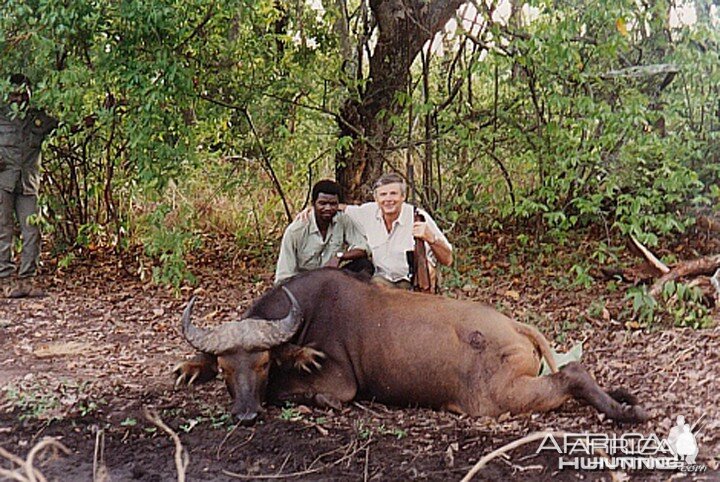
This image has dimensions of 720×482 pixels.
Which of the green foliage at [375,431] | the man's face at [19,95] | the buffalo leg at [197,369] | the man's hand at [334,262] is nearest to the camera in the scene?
the green foliage at [375,431]

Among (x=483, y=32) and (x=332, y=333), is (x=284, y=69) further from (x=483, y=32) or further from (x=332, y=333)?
(x=332, y=333)

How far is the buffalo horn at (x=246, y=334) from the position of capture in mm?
5367

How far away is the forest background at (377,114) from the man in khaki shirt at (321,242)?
1.59 m

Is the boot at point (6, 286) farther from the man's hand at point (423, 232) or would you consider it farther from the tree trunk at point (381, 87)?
the man's hand at point (423, 232)

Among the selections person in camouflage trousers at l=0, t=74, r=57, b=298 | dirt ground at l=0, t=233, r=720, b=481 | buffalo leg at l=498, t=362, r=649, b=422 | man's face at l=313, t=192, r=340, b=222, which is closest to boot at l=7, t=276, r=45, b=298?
person in camouflage trousers at l=0, t=74, r=57, b=298

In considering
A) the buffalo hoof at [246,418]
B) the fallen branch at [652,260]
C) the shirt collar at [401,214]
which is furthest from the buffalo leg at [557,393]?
the fallen branch at [652,260]

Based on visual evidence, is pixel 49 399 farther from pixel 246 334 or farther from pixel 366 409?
pixel 366 409

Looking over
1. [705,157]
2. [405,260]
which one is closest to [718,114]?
[705,157]

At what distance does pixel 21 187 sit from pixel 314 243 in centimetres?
421

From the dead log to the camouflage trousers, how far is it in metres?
6.44

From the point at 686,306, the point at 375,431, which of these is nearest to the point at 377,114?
the point at 686,306

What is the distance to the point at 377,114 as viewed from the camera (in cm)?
921

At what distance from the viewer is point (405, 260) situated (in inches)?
256

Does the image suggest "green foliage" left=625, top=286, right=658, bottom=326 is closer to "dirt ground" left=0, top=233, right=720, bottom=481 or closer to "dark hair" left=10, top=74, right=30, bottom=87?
"dirt ground" left=0, top=233, right=720, bottom=481
